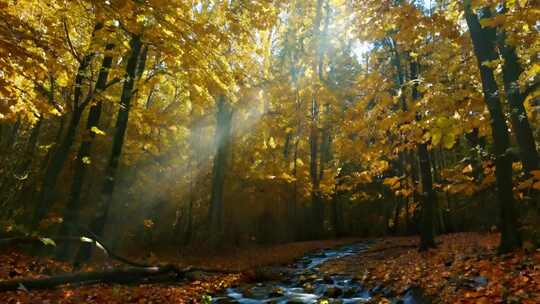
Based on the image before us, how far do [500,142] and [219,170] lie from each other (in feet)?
42.9

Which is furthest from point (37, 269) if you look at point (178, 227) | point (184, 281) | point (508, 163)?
point (178, 227)

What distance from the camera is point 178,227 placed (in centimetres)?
2894

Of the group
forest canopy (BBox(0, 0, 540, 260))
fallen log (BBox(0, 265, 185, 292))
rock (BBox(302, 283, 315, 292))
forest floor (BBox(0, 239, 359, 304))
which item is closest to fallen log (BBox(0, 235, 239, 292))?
fallen log (BBox(0, 265, 185, 292))

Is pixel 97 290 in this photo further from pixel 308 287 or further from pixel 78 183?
pixel 78 183

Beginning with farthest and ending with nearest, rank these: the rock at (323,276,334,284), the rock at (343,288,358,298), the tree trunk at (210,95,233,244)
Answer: the tree trunk at (210,95,233,244), the rock at (323,276,334,284), the rock at (343,288,358,298)

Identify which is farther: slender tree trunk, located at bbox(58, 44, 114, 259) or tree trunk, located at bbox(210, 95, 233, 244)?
tree trunk, located at bbox(210, 95, 233, 244)

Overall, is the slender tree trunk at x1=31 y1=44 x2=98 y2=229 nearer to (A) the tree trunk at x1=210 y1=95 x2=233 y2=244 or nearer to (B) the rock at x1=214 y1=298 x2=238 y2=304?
(A) the tree trunk at x1=210 y1=95 x2=233 y2=244

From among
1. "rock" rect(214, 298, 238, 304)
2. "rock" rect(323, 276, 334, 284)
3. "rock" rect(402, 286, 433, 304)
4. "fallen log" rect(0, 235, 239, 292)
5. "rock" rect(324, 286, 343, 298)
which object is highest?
"fallen log" rect(0, 235, 239, 292)

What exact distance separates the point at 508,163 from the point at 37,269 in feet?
38.5

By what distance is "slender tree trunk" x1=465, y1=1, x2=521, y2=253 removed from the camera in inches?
334

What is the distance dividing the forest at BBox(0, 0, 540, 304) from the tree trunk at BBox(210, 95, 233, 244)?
7 cm

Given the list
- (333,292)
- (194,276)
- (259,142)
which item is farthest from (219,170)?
(333,292)

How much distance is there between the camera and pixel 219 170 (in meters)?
19.2

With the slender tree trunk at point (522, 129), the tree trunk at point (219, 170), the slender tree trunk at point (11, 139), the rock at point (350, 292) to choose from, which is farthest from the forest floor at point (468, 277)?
the slender tree trunk at point (11, 139)
